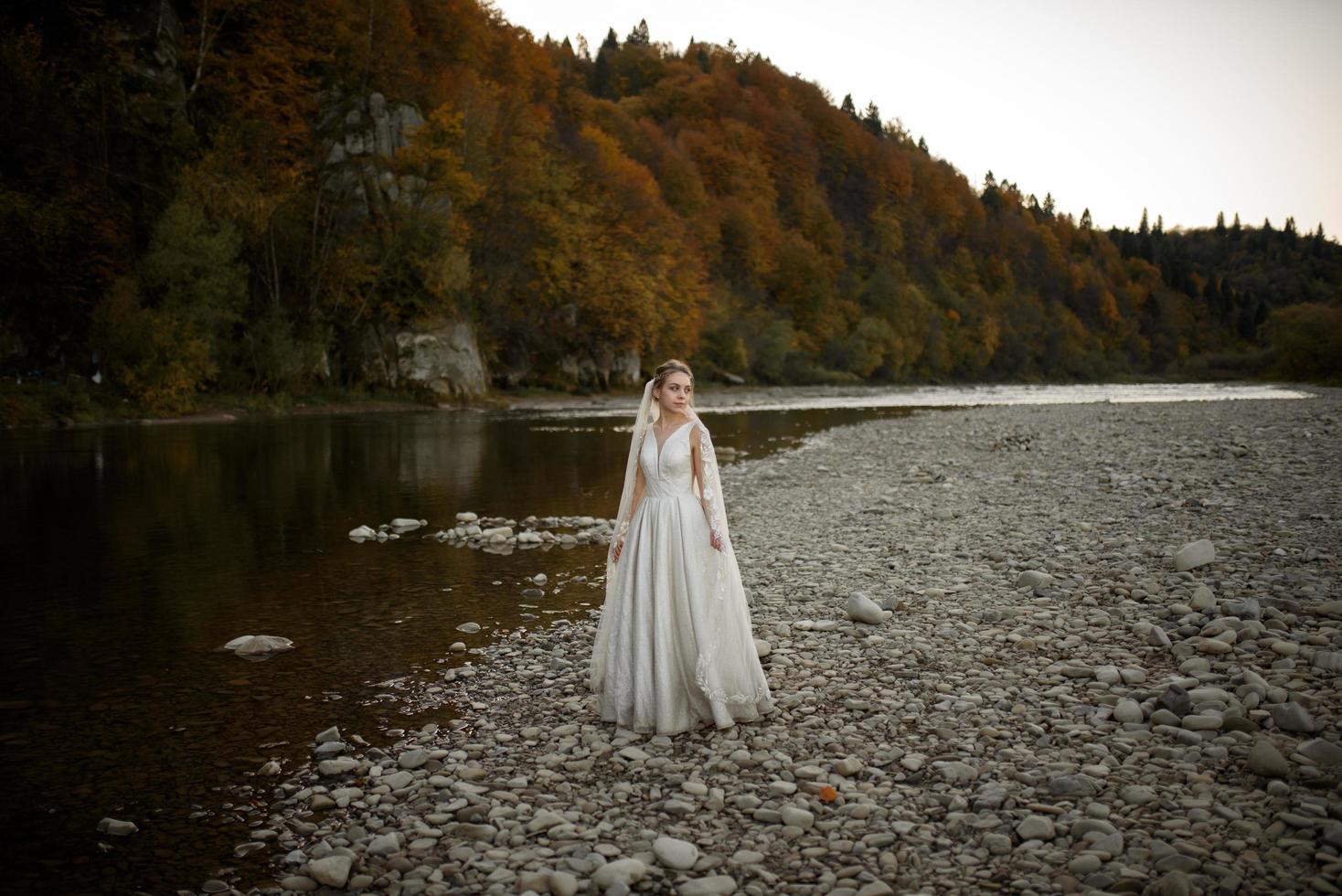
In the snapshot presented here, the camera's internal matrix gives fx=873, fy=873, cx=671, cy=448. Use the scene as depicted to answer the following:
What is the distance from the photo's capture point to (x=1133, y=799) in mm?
5102

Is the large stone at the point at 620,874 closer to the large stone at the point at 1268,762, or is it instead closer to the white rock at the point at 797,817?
the white rock at the point at 797,817

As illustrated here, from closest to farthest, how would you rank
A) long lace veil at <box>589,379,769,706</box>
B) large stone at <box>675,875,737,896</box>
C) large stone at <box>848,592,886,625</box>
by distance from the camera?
large stone at <box>675,875,737,896</box> < long lace veil at <box>589,379,769,706</box> < large stone at <box>848,592,886,625</box>

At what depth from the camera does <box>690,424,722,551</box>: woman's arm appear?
264 inches

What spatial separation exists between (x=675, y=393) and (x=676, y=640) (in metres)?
Answer: 1.91

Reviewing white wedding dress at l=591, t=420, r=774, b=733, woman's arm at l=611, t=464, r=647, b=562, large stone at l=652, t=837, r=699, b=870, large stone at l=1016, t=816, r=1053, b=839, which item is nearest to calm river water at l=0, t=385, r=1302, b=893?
white wedding dress at l=591, t=420, r=774, b=733

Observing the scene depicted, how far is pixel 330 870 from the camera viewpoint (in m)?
4.74

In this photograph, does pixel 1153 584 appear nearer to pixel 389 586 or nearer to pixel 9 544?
pixel 389 586

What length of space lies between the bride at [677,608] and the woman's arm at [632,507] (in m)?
0.13

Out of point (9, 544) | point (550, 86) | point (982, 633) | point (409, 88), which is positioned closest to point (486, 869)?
point (982, 633)

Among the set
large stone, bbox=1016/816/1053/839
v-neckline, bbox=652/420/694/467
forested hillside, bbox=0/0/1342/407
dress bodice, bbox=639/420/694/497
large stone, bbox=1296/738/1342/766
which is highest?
forested hillside, bbox=0/0/1342/407

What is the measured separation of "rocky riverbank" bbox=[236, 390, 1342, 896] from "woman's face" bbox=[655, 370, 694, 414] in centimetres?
250

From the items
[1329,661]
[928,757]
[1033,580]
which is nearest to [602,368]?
[1033,580]

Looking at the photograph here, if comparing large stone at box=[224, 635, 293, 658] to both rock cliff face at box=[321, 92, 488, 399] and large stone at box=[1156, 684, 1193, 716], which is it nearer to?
large stone at box=[1156, 684, 1193, 716]

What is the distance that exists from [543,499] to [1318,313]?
87126mm
